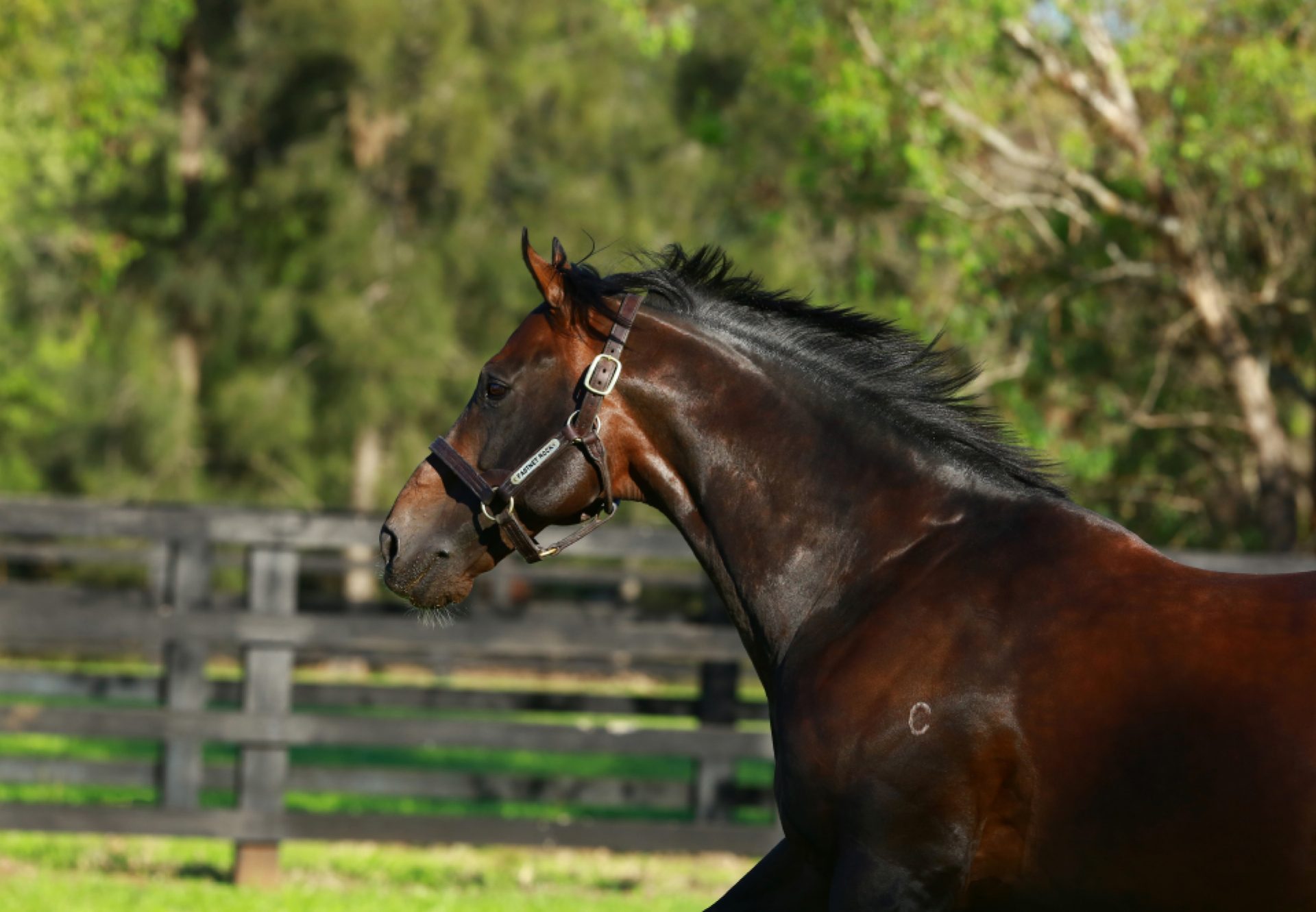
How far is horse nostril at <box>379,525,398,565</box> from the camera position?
3.69 m

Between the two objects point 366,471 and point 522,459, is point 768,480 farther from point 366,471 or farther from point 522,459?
point 366,471

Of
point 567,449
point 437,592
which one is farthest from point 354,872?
point 567,449

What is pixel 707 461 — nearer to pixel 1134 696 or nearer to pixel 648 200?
pixel 1134 696

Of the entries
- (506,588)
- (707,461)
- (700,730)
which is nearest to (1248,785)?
(707,461)

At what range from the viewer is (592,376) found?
364 centimetres

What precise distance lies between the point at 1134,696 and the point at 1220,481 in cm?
1186

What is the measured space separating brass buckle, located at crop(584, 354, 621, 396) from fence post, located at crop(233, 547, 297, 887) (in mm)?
3613

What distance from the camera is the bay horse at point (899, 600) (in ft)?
Result: 10.1

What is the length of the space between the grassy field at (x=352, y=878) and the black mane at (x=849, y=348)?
11.2 feet

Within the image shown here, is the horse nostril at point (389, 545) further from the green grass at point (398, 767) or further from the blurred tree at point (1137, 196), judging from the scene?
the blurred tree at point (1137, 196)

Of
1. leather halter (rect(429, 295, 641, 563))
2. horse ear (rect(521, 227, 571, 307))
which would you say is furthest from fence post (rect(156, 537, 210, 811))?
horse ear (rect(521, 227, 571, 307))

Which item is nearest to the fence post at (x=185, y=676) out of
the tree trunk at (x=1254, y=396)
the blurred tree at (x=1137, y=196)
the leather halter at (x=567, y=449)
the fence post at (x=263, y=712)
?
the fence post at (x=263, y=712)

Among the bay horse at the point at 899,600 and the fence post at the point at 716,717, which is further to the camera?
the fence post at the point at 716,717

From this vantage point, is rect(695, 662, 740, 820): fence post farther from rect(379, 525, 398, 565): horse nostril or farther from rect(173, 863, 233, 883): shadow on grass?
rect(379, 525, 398, 565): horse nostril
